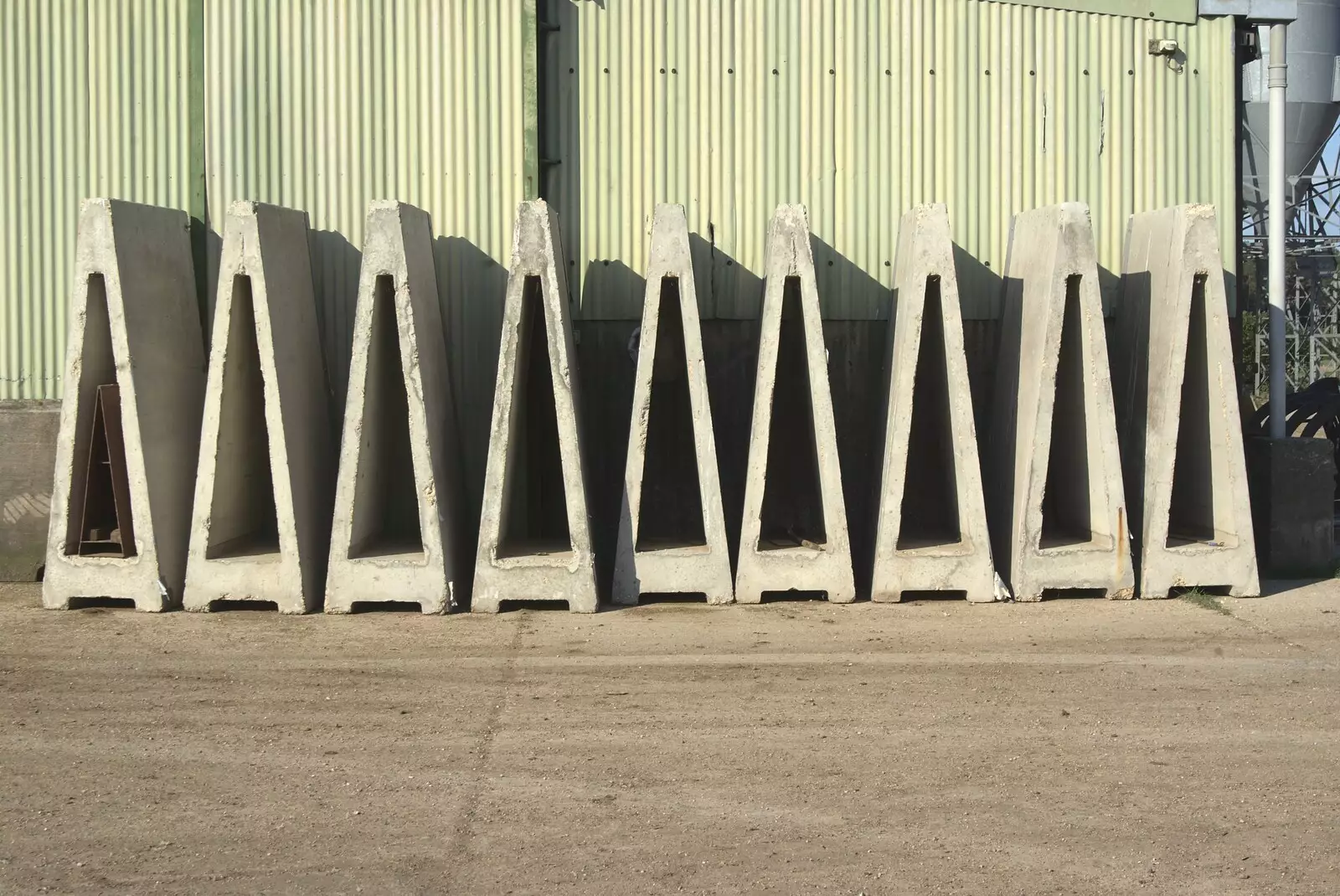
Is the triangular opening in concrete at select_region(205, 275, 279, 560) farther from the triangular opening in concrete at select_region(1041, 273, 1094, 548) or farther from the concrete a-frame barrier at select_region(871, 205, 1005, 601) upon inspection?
the triangular opening in concrete at select_region(1041, 273, 1094, 548)

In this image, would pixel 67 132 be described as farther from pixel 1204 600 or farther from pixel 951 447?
pixel 1204 600

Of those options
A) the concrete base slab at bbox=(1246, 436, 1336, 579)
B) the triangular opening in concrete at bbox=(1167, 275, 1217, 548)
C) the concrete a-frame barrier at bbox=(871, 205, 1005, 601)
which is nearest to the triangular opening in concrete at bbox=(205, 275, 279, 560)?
the concrete a-frame barrier at bbox=(871, 205, 1005, 601)

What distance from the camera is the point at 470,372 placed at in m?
9.49

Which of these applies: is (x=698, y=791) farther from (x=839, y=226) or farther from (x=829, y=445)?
(x=839, y=226)

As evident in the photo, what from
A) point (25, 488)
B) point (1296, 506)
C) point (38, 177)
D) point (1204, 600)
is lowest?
point (1204, 600)

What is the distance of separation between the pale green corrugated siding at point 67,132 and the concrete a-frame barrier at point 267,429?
5.07 feet

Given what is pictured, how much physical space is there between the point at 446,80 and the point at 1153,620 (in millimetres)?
6296

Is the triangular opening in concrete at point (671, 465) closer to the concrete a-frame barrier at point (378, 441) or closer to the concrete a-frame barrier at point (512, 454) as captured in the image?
the concrete a-frame barrier at point (512, 454)

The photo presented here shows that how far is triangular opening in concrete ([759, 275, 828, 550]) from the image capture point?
949cm

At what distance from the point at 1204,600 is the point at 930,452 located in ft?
→ 7.66

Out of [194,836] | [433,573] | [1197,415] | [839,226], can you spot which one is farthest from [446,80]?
[194,836]

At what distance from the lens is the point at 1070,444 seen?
9.04m

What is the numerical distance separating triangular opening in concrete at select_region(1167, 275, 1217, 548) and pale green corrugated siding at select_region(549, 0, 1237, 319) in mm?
1266

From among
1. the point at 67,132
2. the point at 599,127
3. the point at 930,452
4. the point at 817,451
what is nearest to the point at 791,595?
the point at 817,451
